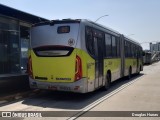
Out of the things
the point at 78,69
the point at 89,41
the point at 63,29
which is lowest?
the point at 78,69

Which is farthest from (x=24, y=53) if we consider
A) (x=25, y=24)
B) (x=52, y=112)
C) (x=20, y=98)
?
(x=52, y=112)

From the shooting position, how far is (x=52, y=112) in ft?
29.7

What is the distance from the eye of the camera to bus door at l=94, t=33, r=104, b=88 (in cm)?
1259

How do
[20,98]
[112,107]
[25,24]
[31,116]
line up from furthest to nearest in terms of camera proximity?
1. [25,24]
2. [20,98]
3. [112,107]
4. [31,116]

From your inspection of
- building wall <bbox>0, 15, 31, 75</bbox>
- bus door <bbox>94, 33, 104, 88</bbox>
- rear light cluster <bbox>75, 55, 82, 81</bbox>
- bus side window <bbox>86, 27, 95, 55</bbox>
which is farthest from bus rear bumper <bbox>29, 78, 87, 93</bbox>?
building wall <bbox>0, 15, 31, 75</bbox>

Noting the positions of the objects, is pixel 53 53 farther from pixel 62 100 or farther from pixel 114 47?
pixel 114 47

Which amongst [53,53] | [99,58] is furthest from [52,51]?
[99,58]

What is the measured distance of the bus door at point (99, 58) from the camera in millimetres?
12586

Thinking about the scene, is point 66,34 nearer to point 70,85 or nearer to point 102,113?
point 70,85

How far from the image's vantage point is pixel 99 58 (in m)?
13.0

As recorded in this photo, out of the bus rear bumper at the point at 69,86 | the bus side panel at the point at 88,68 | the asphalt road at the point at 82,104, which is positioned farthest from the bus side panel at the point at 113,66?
the bus rear bumper at the point at 69,86

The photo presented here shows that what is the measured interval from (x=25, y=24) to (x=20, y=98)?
4588mm

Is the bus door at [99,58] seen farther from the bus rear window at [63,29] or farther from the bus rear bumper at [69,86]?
the bus rear window at [63,29]

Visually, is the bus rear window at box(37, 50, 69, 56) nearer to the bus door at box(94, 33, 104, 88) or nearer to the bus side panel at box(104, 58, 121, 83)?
the bus door at box(94, 33, 104, 88)
